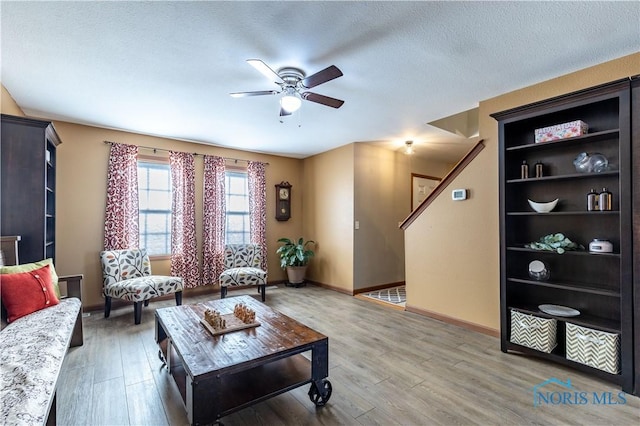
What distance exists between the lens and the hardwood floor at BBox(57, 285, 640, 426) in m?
1.89

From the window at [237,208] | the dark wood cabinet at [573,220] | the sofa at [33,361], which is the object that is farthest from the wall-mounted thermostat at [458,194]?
the sofa at [33,361]

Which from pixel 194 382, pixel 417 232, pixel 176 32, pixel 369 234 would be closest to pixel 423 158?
pixel 369 234

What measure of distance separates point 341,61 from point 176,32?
1213 mm

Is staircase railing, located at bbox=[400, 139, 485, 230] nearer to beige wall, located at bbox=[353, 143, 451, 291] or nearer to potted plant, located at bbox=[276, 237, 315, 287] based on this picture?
beige wall, located at bbox=[353, 143, 451, 291]

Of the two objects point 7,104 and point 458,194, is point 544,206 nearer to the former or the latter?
point 458,194

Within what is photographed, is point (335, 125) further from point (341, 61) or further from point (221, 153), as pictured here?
point (221, 153)

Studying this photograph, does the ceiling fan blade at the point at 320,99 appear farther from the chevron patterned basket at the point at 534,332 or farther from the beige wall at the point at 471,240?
the chevron patterned basket at the point at 534,332

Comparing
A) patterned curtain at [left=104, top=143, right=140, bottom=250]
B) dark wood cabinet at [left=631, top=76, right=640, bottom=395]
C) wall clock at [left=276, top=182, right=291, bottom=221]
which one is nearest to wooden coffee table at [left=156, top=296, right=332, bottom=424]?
dark wood cabinet at [left=631, top=76, right=640, bottom=395]

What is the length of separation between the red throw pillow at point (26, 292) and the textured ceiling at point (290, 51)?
1.72m

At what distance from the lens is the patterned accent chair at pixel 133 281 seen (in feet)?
11.8

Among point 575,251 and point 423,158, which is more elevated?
point 423,158

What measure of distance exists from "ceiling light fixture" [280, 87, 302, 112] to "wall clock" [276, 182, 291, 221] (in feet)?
10.5

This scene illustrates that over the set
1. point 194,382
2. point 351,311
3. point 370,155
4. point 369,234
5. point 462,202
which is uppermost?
point 370,155

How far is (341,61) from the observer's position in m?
2.46
